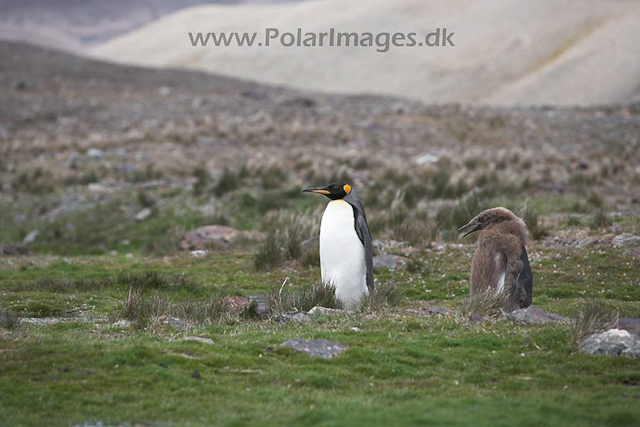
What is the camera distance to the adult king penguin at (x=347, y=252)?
11.3 meters

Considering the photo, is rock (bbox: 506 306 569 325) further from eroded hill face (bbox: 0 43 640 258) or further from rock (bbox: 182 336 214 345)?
eroded hill face (bbox: 0 43 640 258)

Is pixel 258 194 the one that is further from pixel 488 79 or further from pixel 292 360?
pixel 488 79

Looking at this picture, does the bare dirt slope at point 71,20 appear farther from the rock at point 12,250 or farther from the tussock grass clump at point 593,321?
the tussock grass clump at point 593,321

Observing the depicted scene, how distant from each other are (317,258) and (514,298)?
5513 mm

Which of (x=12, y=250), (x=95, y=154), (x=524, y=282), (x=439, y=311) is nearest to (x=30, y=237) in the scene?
(x=12, y=250)

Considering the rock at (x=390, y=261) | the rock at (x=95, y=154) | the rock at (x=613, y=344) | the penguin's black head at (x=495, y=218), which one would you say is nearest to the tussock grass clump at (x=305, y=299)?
the penguin's black head at (x=495, y=218)

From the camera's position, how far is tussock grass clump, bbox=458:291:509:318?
9.40 m

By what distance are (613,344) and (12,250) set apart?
1418 centimetres

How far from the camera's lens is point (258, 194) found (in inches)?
909

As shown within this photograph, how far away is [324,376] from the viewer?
24.6 ft

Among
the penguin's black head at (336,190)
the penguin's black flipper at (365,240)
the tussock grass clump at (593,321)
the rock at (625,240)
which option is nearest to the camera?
the tussock grass clump at (593,321)

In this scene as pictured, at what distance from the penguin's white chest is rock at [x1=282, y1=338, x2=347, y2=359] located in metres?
2.91

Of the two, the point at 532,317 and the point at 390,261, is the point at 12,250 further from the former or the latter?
the point at 532,317

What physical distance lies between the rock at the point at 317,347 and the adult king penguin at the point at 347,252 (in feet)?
9.38
